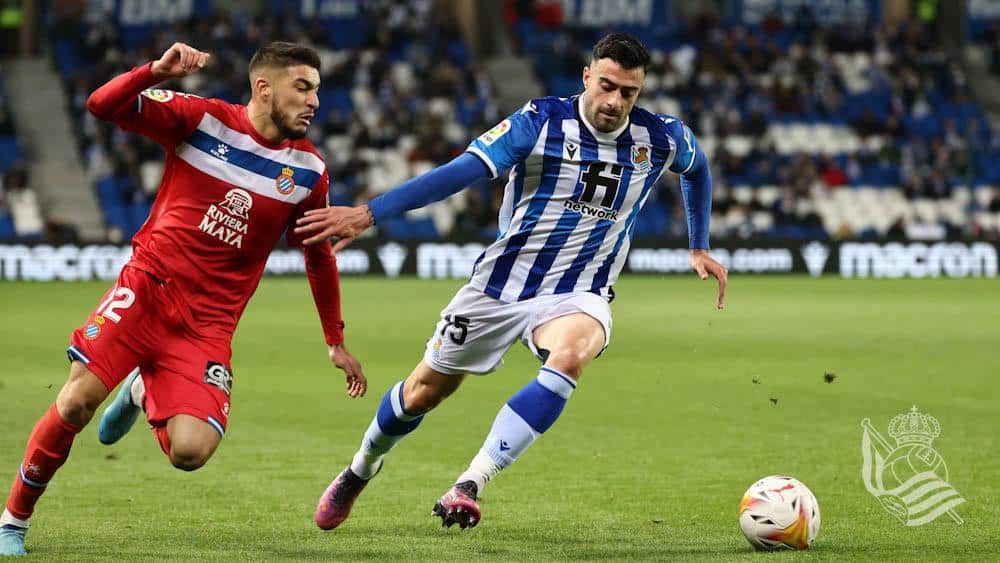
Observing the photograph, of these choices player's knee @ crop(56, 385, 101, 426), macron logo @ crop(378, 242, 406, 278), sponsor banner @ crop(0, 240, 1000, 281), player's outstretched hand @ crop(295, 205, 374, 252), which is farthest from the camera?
macron logo @ crop(378, 242, 406, 278)

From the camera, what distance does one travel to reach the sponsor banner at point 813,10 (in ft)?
135

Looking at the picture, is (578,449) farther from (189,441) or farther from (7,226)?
(7,226)

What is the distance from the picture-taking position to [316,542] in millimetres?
6641

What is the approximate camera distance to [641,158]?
23.1 ft

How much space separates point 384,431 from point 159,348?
1.22 metres

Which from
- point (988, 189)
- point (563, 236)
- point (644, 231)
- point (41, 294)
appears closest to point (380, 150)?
point (644, 231)


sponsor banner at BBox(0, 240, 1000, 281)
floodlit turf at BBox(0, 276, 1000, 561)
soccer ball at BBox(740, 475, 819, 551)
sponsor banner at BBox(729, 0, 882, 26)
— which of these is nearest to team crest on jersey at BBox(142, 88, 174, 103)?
floodlit turf at BBox(0, 276, 1000, 561)

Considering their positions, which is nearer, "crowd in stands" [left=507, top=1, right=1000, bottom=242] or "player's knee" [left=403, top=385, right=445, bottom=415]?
"player's knee" [left=403, top=385, right=445, bottom=415]

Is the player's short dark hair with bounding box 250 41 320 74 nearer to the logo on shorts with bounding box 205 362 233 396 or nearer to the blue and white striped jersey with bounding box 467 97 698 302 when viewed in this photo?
the blue and white striped jersey with bounding box 467 97 698 302

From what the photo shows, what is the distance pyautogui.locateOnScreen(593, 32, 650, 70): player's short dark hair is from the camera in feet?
21.9

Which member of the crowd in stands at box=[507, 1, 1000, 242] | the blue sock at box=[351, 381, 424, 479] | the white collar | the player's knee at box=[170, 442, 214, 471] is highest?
the white collar

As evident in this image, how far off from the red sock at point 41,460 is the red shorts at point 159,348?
297 mm

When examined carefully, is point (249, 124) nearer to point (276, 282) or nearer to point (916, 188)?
point (276, 282)

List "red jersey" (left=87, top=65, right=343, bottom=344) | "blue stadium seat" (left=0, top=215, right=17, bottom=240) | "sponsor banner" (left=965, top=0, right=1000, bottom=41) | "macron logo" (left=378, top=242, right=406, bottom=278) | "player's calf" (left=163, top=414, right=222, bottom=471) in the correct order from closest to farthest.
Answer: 1. "player's calf" (left=163, top=414, right=222, bottom=471)
2. "red jersey" (left=87, top=65, right=343, bottom=344)
3. "macron logo" (left=378, top=242, right=406, bottom=278)
4. "blue stadium seat" (left=0, top=215, right=17, bottom=240)
5. "sponsor banner" (left=965, top=0, right=1000, bottom=41)
